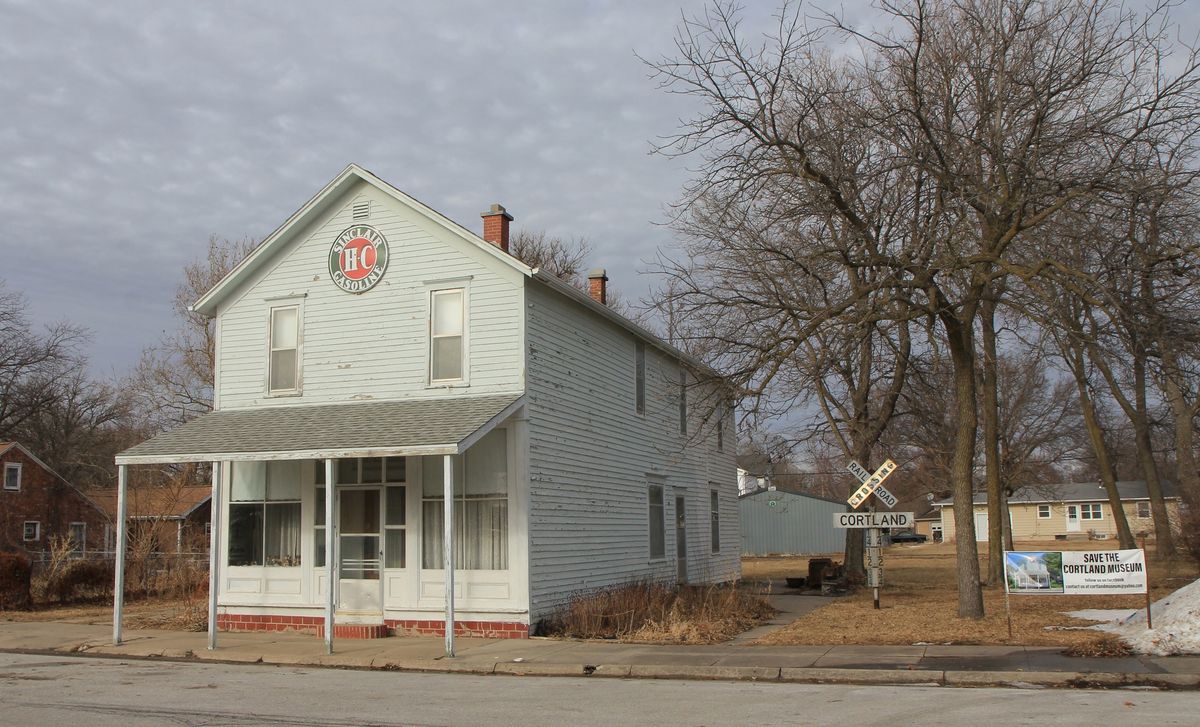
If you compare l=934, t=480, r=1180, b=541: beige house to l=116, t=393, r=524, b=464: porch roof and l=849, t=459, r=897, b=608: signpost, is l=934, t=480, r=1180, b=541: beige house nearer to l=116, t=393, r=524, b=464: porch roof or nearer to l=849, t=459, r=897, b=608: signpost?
l=849, t=459, r=897, b=608: signpost

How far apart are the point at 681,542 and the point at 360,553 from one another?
30.7 ft

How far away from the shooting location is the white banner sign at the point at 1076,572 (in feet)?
44.2

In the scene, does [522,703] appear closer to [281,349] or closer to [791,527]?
[281,349]

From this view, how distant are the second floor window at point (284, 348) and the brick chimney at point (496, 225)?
379 centimetres

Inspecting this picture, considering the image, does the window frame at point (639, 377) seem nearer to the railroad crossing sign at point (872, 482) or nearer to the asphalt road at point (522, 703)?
the railroad crossing sign at point (872, 482)

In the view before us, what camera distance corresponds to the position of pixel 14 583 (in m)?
22.3

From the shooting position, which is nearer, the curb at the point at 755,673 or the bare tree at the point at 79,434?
the curb at the point at 755,673

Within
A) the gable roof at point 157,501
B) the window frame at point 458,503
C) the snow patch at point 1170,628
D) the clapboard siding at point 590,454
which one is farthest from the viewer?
the gable roof at point 157,501

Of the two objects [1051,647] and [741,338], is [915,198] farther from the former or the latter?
[1051,647]

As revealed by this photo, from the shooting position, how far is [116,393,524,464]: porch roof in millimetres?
14703

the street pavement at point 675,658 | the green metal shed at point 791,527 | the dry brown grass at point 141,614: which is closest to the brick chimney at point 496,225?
the street pavement at point 675,658

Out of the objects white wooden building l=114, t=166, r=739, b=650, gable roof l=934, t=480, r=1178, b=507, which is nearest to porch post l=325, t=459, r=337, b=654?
white wooden building l=114, t=166, r=739, b=650

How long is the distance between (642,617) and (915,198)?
27.5 feet

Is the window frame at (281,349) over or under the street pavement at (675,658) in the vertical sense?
over
